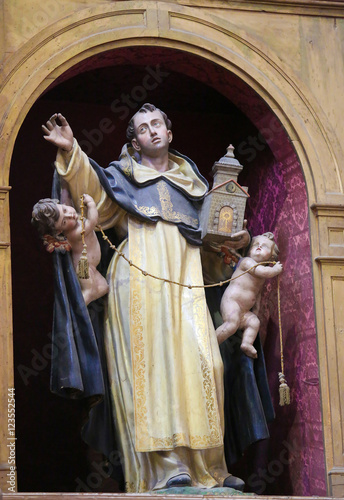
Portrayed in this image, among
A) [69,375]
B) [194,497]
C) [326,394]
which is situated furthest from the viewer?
[326,394]

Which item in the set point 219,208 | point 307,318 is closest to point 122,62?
point 219,208

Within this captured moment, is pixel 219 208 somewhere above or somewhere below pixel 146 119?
below

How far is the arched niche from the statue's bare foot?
0.96ft

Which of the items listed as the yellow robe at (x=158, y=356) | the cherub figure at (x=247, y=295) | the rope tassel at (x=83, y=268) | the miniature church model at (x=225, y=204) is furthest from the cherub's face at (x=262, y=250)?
the rope tassel at (x=83, y=268)

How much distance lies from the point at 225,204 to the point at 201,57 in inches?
31.5

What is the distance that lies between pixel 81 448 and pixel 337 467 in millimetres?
1501

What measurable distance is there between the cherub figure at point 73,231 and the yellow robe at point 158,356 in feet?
0.40

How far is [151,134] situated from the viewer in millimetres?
6266

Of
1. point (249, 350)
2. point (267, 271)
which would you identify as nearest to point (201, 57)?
point (267, 271)

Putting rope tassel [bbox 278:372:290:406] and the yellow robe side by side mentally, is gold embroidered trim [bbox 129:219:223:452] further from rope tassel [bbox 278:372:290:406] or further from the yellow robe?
rope tassel [bbox 278:372:290:406]

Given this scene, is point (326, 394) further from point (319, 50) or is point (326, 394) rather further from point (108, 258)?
point (319, 50)

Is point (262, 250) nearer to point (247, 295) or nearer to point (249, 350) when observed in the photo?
point (247, 295)

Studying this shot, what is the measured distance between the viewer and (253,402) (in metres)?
6.07

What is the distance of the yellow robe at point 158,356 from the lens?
5.67 m
